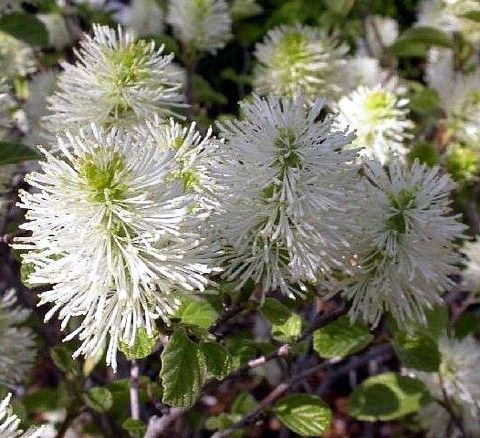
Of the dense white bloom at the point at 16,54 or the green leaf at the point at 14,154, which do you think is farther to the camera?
the dense white bloom at the point at 16,54

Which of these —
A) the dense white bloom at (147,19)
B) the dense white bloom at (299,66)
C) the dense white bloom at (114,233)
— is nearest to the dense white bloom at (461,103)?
the dense white bloom at (299,66)

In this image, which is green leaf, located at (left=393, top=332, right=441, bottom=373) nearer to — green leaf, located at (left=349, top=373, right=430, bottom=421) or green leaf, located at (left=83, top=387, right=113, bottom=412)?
green leaf, located at (left=349, top=373, right=430, bottom=421)

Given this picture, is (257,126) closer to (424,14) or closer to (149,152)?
(149,152)

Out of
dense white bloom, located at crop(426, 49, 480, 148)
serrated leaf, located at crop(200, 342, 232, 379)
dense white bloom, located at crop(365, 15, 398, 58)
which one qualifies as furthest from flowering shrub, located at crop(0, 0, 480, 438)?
dense white bloom, located at crop(365, 15, 398, 58)

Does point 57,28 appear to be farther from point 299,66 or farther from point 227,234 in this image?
point 227,234

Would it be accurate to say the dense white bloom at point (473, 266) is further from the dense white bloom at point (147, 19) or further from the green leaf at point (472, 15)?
the dense white bloom at point (147, 19)

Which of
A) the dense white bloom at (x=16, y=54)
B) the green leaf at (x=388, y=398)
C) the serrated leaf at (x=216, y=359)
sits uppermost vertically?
the dense white bloom at (x=16, y=54)

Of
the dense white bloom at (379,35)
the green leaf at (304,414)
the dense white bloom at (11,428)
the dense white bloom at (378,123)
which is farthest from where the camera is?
the dense white bloom at (379,35)
